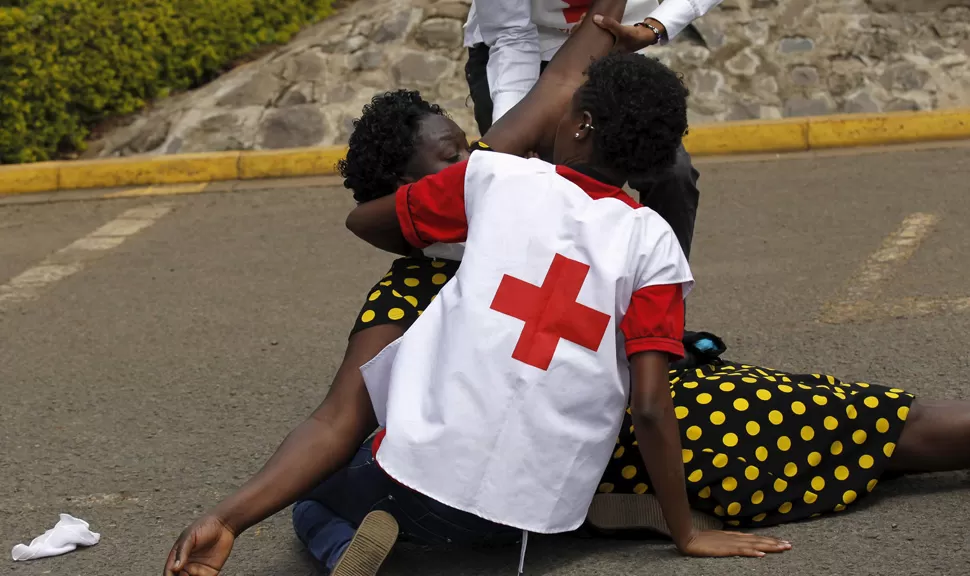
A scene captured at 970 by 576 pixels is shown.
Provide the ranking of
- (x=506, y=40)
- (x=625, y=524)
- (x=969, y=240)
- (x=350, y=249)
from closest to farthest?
(x=625, y=524)
(x=506, y=40)
(x=969, y=240)
(x=350, y=249)

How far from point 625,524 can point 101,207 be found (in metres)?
5.07

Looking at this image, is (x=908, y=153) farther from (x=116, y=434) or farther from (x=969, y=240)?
(x=116, y=434)

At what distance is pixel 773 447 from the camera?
10.00ft

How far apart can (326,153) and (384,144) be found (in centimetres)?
477

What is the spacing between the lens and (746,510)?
304 cm

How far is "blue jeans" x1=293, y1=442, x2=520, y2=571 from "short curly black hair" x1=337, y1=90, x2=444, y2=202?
0.60 metres

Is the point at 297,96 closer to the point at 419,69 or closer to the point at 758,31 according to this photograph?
the point at 419,69

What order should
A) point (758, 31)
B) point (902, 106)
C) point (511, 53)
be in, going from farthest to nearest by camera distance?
point (758, 31) < point (902, 106) < point (511, 53)

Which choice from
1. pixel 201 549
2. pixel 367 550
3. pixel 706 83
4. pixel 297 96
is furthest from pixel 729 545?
pixel 297 96

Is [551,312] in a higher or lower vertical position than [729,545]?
higher

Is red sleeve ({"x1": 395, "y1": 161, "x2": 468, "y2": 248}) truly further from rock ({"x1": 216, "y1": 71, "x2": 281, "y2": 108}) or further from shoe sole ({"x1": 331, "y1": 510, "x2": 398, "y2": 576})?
rock ({"x1": 216, "y1": 71, "x2": 281, "y2": 108})

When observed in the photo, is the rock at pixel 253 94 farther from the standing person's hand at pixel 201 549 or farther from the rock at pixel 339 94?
the standing person's hand at pixel 201 549

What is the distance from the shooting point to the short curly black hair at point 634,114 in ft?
9.21

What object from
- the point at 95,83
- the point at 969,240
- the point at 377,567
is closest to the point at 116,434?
the point at 377,567
